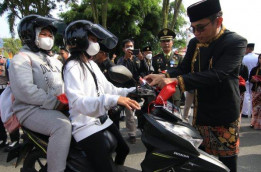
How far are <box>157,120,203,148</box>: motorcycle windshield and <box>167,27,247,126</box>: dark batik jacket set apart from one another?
0.30 m

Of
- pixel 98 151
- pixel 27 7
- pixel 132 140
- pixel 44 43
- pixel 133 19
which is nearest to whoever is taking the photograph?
pixel 98 151

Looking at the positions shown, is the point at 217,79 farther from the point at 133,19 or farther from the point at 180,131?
the point at 133,19

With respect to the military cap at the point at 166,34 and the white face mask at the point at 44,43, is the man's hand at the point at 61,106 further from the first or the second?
the military cap at the point at 166,34

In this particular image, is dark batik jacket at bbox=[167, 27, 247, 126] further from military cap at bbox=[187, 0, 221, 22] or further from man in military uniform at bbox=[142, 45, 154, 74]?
man in military uniform at bbox=[142, 45, 154, 74]

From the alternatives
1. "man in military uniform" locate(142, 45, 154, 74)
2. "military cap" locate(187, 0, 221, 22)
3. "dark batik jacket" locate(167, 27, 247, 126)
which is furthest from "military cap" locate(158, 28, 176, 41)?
"military cap" locate(187, 0, 221, 22)

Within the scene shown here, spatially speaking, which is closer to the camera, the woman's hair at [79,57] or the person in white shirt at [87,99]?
the person in white shirt at [87,99]

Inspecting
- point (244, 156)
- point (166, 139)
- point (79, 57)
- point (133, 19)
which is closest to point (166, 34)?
point (244, 156)

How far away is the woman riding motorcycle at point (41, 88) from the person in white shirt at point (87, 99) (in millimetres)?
165

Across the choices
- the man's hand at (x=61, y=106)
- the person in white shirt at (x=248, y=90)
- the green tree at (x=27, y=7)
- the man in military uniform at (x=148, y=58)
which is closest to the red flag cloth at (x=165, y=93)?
the man's hand at (x=61, y=106)

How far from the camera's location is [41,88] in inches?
96.2

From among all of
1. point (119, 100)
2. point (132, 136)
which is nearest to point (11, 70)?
point (119, 100)

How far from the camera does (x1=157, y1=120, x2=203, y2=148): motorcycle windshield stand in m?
1.64

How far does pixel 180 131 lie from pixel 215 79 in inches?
18.5

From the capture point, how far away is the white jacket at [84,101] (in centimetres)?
174
